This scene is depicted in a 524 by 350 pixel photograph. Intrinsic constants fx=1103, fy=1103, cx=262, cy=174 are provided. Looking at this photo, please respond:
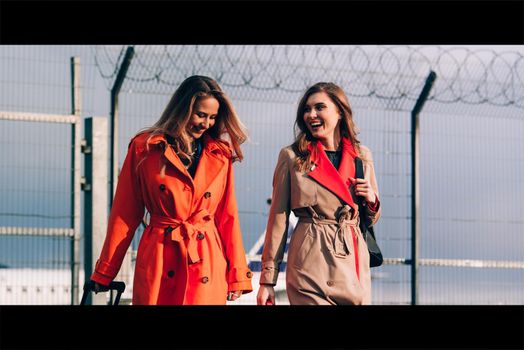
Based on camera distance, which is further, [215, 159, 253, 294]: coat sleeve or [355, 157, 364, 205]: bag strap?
[355, 157, 364, 205]: bag strap

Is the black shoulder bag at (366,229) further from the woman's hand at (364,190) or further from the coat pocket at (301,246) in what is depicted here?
the coat pocket at (301,246)

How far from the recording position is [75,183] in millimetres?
9195

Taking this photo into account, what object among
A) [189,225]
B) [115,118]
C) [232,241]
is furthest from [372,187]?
[115,118]

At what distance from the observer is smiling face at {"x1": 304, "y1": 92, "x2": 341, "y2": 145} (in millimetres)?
6594

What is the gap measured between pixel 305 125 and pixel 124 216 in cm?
122

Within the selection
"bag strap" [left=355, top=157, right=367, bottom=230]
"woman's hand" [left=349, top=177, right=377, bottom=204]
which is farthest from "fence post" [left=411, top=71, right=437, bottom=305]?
"woman's hand" [left=349, top=177, right=377, bottom=204]

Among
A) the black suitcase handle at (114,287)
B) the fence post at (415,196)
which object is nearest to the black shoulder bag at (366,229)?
the black suitcase handle at (114,287)

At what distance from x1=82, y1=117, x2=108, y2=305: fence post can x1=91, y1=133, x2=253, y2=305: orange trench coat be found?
8.93 ft

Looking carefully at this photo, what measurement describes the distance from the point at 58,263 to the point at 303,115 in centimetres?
334

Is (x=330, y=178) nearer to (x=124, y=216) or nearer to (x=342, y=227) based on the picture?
(x=342, y=227)

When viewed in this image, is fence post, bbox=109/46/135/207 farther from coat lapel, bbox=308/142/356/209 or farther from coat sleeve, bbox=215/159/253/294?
coat lapel, bbox=308/142/356/209

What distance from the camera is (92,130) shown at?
9.27 m
